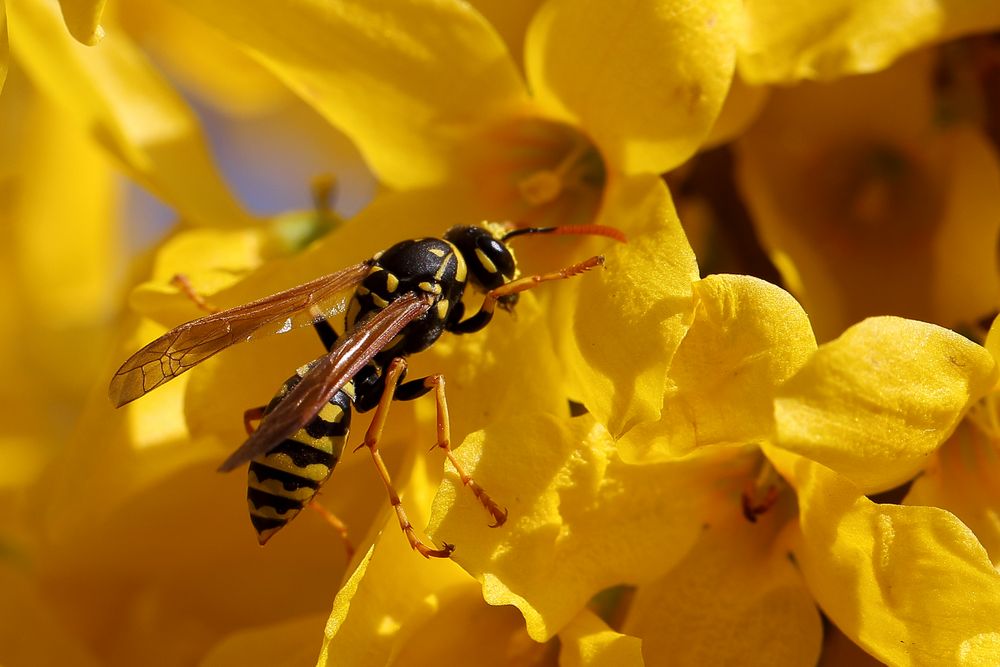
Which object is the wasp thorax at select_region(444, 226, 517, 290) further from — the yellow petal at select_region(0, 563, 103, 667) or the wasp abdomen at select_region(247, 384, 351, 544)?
the yellow petal at select_region(0, 563, 103, 667)

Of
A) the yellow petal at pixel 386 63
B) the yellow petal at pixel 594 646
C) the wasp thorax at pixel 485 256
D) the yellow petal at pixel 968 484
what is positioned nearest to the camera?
the yellow petal at pixel 594 646

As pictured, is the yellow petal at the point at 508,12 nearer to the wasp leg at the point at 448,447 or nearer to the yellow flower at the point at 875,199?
the yellow flower at the point at 875,199

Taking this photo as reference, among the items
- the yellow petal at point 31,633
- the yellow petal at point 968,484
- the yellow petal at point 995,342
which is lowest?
the yellow petal at point 968,484

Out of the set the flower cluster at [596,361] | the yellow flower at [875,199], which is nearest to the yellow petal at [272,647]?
the flower cluster at [596,361]

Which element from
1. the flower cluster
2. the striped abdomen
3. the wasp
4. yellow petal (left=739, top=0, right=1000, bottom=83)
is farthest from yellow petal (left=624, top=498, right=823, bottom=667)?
yellow petal (left=739, top=0, right=1000, bottom=83)

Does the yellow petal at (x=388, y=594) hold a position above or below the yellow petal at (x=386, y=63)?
below
